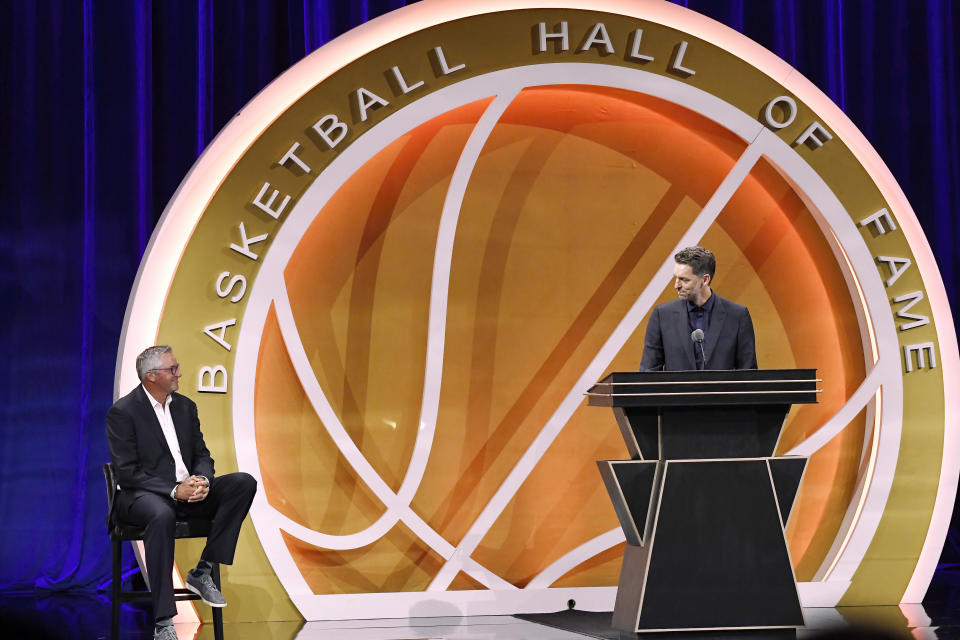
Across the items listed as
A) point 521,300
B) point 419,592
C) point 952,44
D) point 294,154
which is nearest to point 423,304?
point 521,300

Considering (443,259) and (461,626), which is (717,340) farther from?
(461,626)

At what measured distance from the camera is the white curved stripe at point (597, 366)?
5.37 m

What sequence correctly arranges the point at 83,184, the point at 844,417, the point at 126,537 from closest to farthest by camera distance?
1. the point at 126,537
2. the point at 844,417
3. the point at 83,184

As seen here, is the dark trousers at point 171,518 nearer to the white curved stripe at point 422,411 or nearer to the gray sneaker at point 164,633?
the gray sneaker at point 164,633

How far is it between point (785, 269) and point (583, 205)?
3.61 ft

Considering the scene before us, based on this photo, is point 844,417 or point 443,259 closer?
point 443,259

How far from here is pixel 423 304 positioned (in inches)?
217

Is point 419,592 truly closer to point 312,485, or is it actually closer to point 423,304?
point 312,485

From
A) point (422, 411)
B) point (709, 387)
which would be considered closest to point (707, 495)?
point (709, 387)

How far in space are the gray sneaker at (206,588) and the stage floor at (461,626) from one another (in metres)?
0.31

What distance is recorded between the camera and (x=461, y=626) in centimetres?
498

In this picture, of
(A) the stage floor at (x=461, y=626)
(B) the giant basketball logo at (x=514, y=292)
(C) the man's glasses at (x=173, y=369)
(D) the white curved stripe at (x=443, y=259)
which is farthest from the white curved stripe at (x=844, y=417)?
(C) the man's glasses at (x=173, y=369)

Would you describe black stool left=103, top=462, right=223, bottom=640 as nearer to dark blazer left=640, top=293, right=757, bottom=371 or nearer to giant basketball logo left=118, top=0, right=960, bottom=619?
giant basketball logo left=118, top=0, right=960, bottom=619

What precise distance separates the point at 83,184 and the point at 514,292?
7.77 ft
